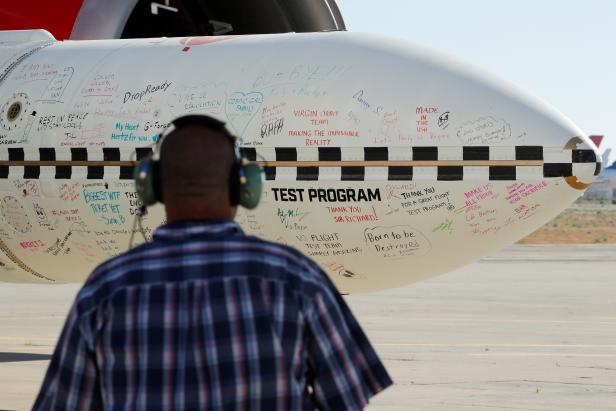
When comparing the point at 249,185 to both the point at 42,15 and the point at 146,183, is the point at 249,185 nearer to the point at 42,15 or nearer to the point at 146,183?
the point at 146,183

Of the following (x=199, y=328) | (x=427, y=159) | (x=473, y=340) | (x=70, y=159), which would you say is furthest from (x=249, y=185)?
(x=473, y=340)

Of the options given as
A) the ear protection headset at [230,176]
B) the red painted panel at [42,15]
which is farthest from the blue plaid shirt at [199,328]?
the red painted panel at [42,15]

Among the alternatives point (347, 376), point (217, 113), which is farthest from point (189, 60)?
point (347, 376)

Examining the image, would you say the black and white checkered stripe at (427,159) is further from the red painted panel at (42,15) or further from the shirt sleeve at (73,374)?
the shirt sleeve at (73,374)

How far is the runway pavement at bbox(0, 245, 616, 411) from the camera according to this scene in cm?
1162

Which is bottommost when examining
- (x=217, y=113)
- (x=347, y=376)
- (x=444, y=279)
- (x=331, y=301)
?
(x=444, y=279)

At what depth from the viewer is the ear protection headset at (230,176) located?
3990 millimetres

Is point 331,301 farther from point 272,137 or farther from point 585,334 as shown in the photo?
point 585,334

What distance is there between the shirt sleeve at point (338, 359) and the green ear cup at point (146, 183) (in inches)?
31.1

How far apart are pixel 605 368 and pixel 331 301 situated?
34.7 feet

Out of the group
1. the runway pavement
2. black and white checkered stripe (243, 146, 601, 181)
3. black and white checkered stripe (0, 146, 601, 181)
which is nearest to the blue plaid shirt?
black and white checkered stripe (0, 146, 601, 181)

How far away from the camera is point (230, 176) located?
3.97 meters

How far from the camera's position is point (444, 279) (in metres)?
32.5

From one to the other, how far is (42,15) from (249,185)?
9.08 metres
